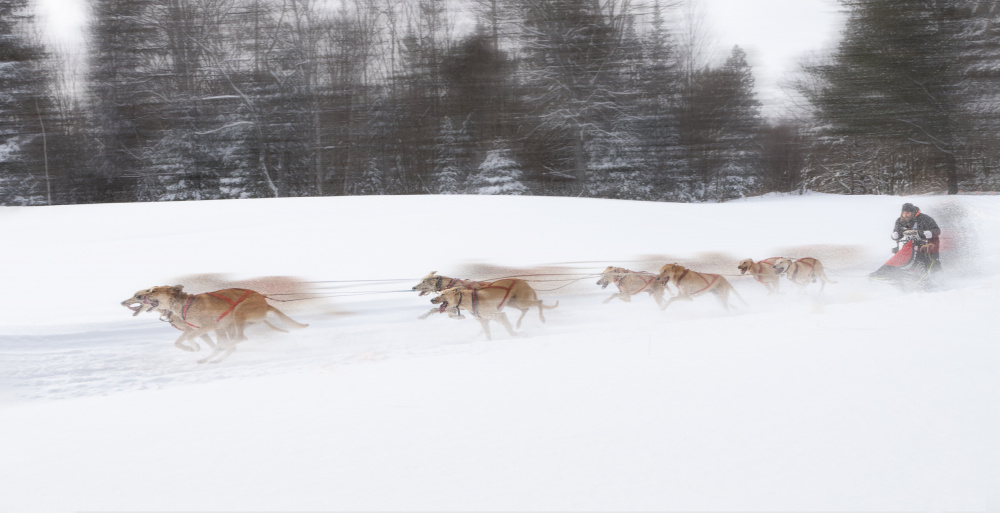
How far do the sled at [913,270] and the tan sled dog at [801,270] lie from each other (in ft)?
1.09

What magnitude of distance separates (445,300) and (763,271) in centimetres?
167

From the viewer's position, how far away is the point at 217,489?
865 mm

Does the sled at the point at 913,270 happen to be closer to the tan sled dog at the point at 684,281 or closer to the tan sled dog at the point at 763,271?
the tan sled dog at the point at 763,271

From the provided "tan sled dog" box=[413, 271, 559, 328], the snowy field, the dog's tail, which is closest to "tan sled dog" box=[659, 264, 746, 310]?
the snowy field

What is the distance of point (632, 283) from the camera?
2.39 meters

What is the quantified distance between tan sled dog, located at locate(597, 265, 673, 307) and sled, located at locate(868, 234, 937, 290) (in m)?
1.31

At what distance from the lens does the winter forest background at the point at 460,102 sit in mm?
2318

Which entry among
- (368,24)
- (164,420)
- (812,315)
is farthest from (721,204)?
(164,420)

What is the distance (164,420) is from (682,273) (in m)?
1.99

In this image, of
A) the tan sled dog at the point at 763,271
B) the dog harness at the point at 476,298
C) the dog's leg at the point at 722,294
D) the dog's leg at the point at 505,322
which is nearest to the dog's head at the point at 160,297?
the dog harness at the point at 476,298

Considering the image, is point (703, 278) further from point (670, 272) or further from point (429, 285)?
point (429, 285)

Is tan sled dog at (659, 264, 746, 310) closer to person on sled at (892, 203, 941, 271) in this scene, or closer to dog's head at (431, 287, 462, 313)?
dog's head at (431, 287, 462, 313)

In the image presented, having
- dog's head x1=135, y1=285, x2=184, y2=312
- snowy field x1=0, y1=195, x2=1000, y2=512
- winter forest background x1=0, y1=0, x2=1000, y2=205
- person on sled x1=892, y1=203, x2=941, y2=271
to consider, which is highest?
winter forest background x1=0, y1=0, x2=1000, y2=205

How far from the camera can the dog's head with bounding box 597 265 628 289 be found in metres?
2.35
